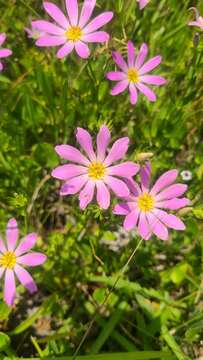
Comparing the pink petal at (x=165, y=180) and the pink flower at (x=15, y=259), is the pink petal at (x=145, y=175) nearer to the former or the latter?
the pink petal at (x=165, y=180)

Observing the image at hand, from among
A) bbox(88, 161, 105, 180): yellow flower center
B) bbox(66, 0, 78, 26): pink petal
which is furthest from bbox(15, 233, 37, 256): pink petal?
bbox(66, 0, 78, 26): pink petal

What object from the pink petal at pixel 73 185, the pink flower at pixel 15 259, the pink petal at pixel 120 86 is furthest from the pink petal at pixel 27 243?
the pink petal at pixel 120 86

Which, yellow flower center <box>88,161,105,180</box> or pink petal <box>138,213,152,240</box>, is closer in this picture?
pink petal <box>138,213,152,240</box>

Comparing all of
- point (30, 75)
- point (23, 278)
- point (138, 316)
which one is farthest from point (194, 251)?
point (30, 75)

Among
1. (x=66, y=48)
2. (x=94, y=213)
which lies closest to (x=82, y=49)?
(x=66, y=48)

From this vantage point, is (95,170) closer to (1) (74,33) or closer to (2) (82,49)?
(2) (82,49)

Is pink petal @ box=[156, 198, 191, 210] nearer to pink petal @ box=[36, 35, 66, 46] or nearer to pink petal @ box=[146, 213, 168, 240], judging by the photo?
pink petal @ box=[146, 213, 168, 240]
